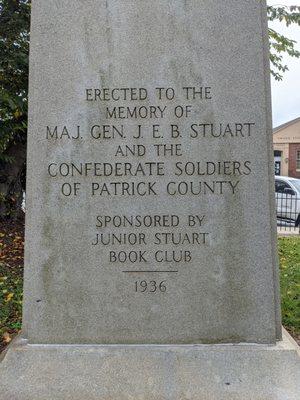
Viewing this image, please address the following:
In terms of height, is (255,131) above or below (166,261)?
above

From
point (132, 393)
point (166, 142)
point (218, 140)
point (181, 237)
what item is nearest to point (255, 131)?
point (218, 140)

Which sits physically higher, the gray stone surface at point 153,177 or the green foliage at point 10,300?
the gray stone surface at point 153,177

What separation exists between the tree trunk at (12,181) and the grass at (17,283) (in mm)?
506

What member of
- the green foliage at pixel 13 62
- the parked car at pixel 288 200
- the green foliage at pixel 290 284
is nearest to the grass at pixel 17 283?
the green foliage at pixel 290 284

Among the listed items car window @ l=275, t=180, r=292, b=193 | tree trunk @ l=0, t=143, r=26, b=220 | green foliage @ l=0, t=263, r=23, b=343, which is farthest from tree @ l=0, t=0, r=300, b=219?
car window @ l=275, t=180, r=292, b=193

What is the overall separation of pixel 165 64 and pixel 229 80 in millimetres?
429

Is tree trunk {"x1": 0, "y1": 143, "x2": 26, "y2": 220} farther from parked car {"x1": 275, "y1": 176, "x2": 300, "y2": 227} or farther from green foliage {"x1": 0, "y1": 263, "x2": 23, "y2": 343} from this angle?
parked car {"x1": 275, "y1": 176, "x2": 300, "y2": 227}

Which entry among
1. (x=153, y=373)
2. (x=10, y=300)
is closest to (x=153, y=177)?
(x=153, y=373)

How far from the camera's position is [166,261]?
133 inches

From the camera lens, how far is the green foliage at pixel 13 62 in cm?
830

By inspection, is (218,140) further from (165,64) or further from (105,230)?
(105,230)

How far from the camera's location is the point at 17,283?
6582 millimetres

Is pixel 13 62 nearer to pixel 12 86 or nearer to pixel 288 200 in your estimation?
pixel 12 86

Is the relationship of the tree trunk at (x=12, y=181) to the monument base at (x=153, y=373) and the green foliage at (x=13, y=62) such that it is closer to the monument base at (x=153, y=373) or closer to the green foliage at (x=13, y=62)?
the green foliage at (x=13, y=62)
